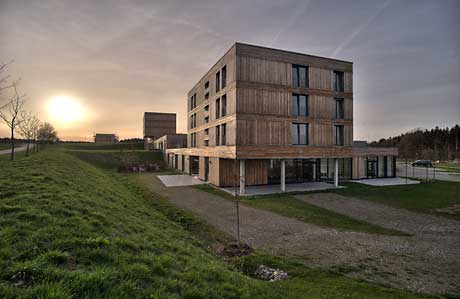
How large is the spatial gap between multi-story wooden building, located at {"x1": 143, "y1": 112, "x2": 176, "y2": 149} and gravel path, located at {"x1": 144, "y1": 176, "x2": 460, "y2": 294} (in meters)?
47.8

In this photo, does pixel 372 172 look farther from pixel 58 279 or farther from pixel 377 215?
pixel 58 279

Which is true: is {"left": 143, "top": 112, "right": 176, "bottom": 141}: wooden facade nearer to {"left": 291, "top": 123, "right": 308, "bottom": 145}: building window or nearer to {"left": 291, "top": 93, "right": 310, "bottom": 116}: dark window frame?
{"left": 291, "top": 93, "right": 310, "bottom": 116}: dark window frame

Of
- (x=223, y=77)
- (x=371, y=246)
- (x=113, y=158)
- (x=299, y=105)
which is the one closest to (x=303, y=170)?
(x=299, y=105)

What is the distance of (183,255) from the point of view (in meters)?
5.54

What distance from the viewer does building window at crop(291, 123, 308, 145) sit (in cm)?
1994

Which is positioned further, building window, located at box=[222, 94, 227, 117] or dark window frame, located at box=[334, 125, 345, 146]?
dark window frame, located at box=[334, 125, 345, 146]

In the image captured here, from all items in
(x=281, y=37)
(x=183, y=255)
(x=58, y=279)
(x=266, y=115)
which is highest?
(x=281, y=37)

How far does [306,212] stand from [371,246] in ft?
14.6

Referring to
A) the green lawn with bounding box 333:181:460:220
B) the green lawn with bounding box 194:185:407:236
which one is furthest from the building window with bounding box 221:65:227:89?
the green lawn with bounding box 333:181:460:220

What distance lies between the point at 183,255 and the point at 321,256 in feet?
14.3

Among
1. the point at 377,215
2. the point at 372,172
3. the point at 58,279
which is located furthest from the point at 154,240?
the point at 372,172

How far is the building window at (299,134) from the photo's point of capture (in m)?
19.9

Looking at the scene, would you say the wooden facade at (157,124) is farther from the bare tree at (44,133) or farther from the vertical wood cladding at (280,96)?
the vertical wood cladding at (280,96)

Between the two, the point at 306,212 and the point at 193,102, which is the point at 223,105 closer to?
the point at 193,102
